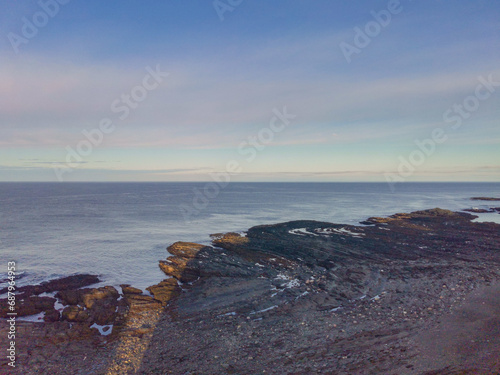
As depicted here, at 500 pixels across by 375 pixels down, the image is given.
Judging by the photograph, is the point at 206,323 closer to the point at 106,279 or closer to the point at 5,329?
the point at 5,329

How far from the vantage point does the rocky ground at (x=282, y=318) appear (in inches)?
481

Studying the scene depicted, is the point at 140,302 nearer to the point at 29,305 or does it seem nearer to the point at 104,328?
the point at 104,328

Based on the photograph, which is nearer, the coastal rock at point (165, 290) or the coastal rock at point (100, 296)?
the coastal rock at point (100, 296)

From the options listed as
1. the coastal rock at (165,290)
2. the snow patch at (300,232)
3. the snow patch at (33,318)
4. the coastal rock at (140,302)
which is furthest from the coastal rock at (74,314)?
the snow patch at (300,232)

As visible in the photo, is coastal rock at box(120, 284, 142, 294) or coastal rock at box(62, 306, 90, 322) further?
coastal rock at box(120, 284, 142, 294)

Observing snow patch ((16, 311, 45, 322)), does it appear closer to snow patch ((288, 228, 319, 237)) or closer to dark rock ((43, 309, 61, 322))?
dark rock ((43, 309, 61, 322))

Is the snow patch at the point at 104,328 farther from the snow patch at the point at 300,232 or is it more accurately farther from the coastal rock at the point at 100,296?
the snow patch at the point at 300,232

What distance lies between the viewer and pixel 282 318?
16562mm

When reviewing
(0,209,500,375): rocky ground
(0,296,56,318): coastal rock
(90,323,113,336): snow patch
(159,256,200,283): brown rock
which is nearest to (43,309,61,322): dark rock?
(0,209,500,375): rocky ground

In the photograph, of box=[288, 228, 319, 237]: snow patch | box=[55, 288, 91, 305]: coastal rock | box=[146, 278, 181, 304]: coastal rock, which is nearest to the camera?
box=[55, 288, 91, 305]: coastal rock

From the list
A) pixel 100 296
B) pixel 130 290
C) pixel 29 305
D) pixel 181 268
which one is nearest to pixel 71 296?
pixel 100 296

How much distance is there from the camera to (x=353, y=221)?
5388cm

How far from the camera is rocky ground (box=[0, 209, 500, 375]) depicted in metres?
12.2

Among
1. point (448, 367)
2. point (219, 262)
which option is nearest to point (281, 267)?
point (219, 262)
